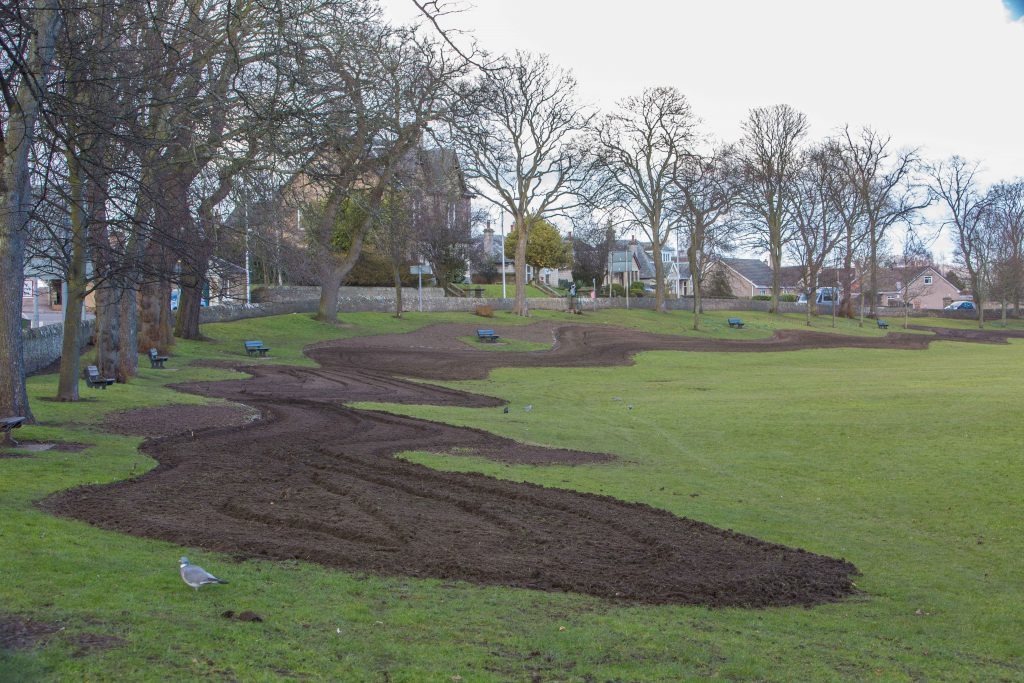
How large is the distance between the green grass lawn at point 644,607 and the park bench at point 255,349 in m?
17.2

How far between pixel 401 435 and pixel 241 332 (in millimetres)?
31318

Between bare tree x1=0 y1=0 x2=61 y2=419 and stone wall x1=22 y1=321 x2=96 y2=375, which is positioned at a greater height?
bare tree x1=0 y1=0 x2=61 y2=419

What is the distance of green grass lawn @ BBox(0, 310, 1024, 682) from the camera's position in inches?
272

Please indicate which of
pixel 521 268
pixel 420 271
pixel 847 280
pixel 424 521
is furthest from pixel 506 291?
pixel 424 521

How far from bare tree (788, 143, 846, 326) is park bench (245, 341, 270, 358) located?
55.6 m

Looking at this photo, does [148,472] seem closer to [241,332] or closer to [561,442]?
[561,442]

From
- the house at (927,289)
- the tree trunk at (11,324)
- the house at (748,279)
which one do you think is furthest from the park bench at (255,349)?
the house at (927,289)

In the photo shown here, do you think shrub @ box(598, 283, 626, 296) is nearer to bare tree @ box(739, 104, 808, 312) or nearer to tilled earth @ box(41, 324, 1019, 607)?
bare tree @ box(739, 104, 808, 312)

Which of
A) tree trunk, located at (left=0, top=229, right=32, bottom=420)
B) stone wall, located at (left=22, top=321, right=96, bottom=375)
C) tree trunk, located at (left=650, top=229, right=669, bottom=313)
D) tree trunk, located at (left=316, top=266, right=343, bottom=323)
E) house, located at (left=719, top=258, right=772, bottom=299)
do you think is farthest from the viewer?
house, located at (left=719, top=258, right=772, bottom=299)

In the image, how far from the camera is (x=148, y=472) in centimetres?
1410

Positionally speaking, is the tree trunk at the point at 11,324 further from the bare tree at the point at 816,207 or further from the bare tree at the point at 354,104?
the bare tree at the point at 816,207

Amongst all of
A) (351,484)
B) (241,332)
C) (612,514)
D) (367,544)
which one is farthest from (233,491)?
(241,332)

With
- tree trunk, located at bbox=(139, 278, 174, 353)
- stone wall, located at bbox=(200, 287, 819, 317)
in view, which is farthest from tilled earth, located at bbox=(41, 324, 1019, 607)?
stone wall, located at bbox=(200, 287, 819, 317)

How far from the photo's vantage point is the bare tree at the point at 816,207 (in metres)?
84.2
